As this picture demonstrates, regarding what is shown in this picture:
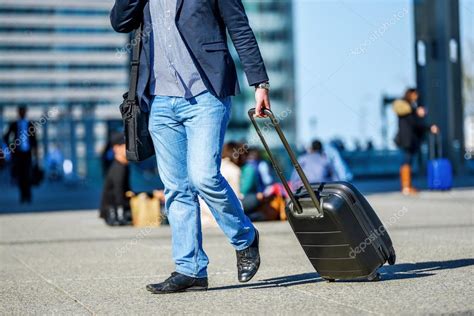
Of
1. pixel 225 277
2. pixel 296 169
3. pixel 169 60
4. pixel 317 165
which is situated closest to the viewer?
pixel 296 169

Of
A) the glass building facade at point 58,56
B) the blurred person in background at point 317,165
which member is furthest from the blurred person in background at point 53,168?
the glass building facade at point 58,56

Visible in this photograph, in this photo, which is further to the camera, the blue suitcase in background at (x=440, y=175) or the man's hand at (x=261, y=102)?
the blue suitcase in background at (x=440, y=175)

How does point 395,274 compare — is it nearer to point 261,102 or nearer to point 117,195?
point 261,102

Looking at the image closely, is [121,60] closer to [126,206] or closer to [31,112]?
[31,112]

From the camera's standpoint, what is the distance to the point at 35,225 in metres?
12.9

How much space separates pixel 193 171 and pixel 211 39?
2.30 ft

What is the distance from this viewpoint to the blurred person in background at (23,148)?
1861cm

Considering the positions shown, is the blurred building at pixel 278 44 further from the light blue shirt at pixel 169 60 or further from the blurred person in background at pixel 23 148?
the light blue shirt at pixel 169 60

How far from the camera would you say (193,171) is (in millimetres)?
5574

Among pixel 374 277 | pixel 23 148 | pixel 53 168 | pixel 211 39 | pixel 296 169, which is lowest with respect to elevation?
pixel 53 168

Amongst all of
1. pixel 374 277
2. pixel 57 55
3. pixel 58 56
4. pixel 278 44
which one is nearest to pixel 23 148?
pixel 374 277

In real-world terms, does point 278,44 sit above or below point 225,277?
below

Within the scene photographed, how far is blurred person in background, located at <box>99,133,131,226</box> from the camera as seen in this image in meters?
12.8

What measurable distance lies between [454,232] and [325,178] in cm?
455
